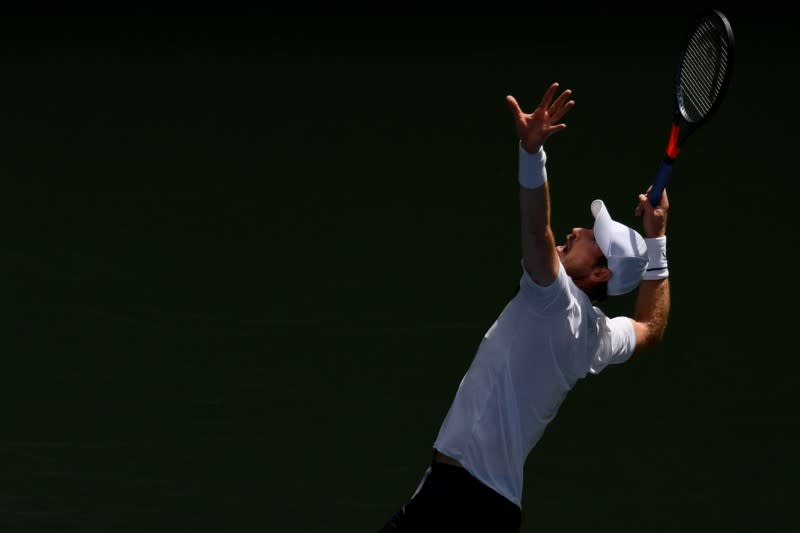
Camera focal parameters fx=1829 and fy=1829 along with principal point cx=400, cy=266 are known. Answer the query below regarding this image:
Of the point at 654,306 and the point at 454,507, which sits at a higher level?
the point at 654,306

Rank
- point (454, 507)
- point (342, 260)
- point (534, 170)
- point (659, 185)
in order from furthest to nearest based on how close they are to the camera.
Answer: point (342, 260) → point (659, 185) → point (454, 507) → point (534, 170)

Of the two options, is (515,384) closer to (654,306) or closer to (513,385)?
(513,385)

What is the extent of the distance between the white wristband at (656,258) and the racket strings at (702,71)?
47 cm

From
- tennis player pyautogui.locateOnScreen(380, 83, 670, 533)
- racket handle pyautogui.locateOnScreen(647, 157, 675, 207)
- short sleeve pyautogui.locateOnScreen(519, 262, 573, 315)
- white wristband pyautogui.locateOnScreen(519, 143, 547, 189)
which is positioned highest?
racket handle pyautogui.locateOnScreen(647, 157, 675, 207)

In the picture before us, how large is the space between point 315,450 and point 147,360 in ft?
2.52

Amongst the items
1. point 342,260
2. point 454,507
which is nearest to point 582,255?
point 454,507

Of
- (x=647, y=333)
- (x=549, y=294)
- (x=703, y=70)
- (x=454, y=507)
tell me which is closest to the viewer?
(x=549, y=294)

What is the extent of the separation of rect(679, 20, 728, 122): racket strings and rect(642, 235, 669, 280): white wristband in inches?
18.4

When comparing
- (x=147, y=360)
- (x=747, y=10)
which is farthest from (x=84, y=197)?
(x=747, y=10)

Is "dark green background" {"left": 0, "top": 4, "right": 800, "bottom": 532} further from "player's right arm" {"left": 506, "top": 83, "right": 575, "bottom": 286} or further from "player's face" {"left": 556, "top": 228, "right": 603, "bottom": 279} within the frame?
"player's right arm" {"left": 506, "top": 83, "right": 575, "bottom": 286}

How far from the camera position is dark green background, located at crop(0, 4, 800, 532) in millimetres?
6074

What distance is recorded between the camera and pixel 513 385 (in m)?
4.63

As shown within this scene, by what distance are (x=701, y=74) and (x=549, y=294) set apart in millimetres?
1223

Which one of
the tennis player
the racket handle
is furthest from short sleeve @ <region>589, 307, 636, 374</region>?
the racket handle
